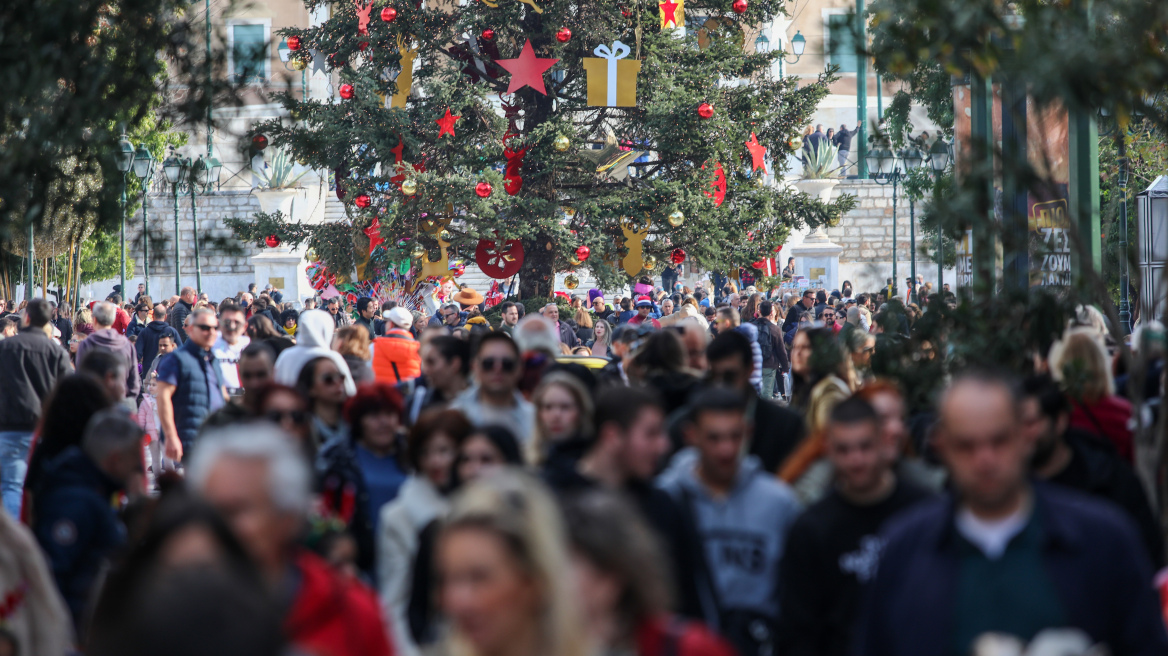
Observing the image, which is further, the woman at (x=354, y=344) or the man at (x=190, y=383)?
the woman at (x=354, y=344)

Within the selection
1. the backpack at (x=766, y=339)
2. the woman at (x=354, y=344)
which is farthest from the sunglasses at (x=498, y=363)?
the backpack at (x=766, y=339)

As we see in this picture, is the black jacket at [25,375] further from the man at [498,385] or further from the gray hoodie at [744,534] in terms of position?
the gray hoodie at [744,534]

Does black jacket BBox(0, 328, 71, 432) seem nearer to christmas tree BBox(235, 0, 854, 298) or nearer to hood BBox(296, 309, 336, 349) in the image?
hood BBox(296, 309, 336, 349)

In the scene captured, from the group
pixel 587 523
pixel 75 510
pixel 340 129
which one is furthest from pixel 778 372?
pixel 587 523

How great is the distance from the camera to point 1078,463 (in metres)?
4.52

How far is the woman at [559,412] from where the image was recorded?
5.44 m

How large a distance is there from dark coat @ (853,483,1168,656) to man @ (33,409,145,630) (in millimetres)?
2616

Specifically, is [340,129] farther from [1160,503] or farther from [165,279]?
[165,279]

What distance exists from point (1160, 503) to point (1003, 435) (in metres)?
2.61

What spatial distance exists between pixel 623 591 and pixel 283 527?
0.78m

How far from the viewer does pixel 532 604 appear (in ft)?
7.86

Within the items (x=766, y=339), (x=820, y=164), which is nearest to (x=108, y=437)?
(x=766, y=339)

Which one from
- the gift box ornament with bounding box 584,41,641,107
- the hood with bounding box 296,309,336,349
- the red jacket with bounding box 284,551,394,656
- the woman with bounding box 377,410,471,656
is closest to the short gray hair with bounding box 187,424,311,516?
the red jacket with bounding box 284,551,394,656

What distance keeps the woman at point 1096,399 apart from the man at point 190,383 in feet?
18.8
